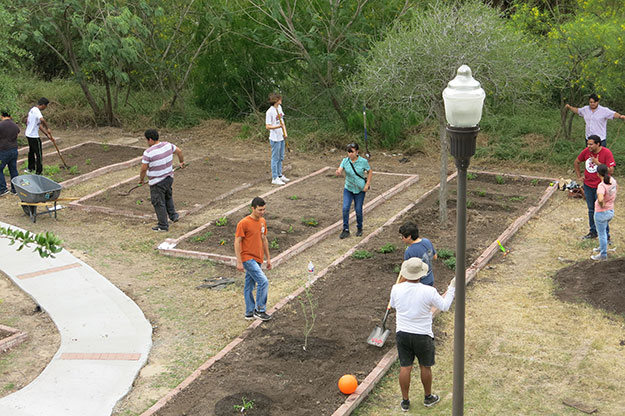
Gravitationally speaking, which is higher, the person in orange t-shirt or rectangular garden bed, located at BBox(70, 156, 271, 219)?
the person in orange t-shirt

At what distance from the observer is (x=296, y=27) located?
750 inches

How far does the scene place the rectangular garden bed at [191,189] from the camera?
14.3 m

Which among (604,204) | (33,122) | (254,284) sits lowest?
(254,284)

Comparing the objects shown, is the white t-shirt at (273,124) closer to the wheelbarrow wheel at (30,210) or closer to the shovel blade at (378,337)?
the wheelbarrow wheel at (30,210)

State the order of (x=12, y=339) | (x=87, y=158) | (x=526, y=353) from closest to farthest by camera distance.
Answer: (x=526, y=353), (x=12, y=339), (x=87, y=158)

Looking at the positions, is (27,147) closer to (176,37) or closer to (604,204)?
(176,37)

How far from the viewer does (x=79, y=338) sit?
9.16 meters

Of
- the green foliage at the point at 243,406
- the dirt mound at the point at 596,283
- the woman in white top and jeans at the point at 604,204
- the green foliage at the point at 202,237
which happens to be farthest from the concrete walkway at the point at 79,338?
the woman in white top and jeans at the point at 604,204

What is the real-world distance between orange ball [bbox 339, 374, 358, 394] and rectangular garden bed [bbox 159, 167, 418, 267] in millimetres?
3992

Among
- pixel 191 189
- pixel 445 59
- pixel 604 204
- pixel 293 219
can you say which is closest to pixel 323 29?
pixel 191 189

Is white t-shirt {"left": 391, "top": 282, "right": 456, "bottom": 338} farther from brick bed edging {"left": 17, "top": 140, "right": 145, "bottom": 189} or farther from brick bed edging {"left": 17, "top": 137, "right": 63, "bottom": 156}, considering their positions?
brick bed edging {"left": 17, "top": 137, "right": 63, "bottom": 156}

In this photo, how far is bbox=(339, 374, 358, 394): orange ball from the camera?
25.2 ft

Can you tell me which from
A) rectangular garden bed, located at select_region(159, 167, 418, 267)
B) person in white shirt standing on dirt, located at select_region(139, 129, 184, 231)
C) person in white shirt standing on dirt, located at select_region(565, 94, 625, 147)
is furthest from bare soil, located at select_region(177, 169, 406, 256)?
person in white shirt standing on dirt, located at select_region(565, 94, 625, 147)

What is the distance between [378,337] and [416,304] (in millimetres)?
1658
